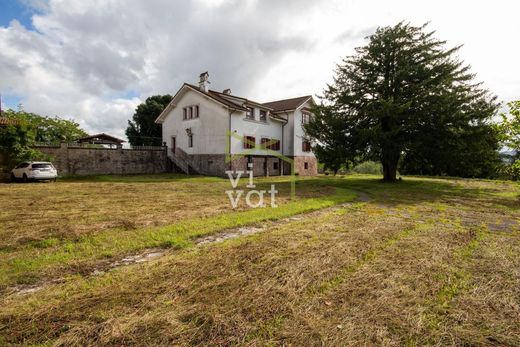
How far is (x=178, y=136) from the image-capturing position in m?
28.7

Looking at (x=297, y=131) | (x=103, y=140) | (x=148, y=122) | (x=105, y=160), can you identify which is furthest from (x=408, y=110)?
(x=148, y=122)

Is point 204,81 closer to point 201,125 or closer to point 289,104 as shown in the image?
point 201,125

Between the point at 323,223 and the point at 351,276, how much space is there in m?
3.41

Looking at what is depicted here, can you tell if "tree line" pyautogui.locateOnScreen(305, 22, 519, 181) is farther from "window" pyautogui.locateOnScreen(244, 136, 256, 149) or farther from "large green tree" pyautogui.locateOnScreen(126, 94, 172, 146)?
"large green tree" pyautogui.locateOnScreen(126, 94, 172, 146)

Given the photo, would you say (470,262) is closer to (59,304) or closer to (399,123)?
(59,304)

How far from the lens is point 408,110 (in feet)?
59.7

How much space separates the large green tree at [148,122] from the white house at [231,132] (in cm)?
1302

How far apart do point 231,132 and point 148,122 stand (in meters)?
25.3

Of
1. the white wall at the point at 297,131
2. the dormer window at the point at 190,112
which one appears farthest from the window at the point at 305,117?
the dormer window at the point at 190,112

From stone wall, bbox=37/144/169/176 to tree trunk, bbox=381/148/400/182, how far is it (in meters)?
22.0

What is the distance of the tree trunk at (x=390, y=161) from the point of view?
18375 mm

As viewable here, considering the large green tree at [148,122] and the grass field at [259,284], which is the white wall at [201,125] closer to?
the large green tree at [148,122]

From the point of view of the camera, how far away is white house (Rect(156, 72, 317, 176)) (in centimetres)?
2450

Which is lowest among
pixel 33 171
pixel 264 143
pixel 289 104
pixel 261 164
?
pixel 33 171
